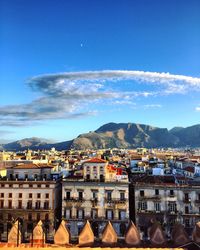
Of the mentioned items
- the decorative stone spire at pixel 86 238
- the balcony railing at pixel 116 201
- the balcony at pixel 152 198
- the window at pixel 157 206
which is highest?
the balcony at pixel 152 198

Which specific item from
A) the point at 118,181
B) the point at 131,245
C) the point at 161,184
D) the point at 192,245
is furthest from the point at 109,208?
the point at 192,245

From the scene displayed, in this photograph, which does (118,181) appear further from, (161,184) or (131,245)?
(131,245)

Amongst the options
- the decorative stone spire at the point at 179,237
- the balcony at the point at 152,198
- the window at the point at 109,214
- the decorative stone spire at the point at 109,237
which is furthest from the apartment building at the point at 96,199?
the decorative stone spire at the point at 179,237

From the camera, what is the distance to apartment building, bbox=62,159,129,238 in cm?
4938

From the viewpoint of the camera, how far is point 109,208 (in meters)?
49.7

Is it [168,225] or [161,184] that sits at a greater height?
[161,184]

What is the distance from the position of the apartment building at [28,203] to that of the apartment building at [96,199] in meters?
2.54

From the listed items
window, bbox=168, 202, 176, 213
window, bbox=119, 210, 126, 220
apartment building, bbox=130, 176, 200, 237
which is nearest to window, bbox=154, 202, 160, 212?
apartment building, bbox=130, 176, 200, 237

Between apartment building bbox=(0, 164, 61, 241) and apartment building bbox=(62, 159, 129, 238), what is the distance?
8.35 feet

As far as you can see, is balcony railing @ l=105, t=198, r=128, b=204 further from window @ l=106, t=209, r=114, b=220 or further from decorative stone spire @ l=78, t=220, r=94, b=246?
decorative stone spire @ l=78, t=220, r=94, b=246

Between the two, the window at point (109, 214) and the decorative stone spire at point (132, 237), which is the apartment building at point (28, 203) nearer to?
the window at point (109, 214)

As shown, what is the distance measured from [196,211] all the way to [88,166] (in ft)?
58.4

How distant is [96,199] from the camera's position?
165 feet

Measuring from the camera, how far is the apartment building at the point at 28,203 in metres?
51.7
